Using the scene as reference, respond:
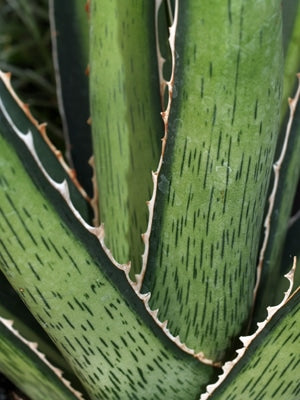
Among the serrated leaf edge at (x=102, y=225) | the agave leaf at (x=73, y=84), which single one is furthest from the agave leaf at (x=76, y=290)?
the agave leaf at (x=73, y=84)

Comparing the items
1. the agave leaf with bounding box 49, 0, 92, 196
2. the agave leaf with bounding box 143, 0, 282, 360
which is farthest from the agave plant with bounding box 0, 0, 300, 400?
the agave leaf with bounding box 49, 0, 92, 196

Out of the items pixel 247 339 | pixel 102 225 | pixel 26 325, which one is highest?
pixel 102 225

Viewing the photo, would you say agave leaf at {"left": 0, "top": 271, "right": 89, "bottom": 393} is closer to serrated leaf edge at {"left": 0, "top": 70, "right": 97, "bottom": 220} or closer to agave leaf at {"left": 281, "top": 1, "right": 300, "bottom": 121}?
serrated leaf edge at {"left": 0, "top": 70, "right": 97, "bottom": 220}

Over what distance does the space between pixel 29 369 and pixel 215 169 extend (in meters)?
0.31

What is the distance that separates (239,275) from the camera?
714mm

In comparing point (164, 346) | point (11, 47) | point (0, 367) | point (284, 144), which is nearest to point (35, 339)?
point (0, 367)

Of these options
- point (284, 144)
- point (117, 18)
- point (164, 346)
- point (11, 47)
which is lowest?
point (11, 47)

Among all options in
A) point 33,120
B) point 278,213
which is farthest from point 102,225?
point 278,213

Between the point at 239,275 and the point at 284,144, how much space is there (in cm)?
18

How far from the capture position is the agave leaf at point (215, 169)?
56 centimetres

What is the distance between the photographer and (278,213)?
2.77 feet

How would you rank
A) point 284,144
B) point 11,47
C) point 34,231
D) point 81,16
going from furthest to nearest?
1. point 11,47
2. point 81,16
3. point 284,144
4. point 34,231

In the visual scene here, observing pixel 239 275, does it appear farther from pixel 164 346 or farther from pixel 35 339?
pixel 35 339

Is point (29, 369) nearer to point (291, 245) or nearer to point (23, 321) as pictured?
point (23, 321)
